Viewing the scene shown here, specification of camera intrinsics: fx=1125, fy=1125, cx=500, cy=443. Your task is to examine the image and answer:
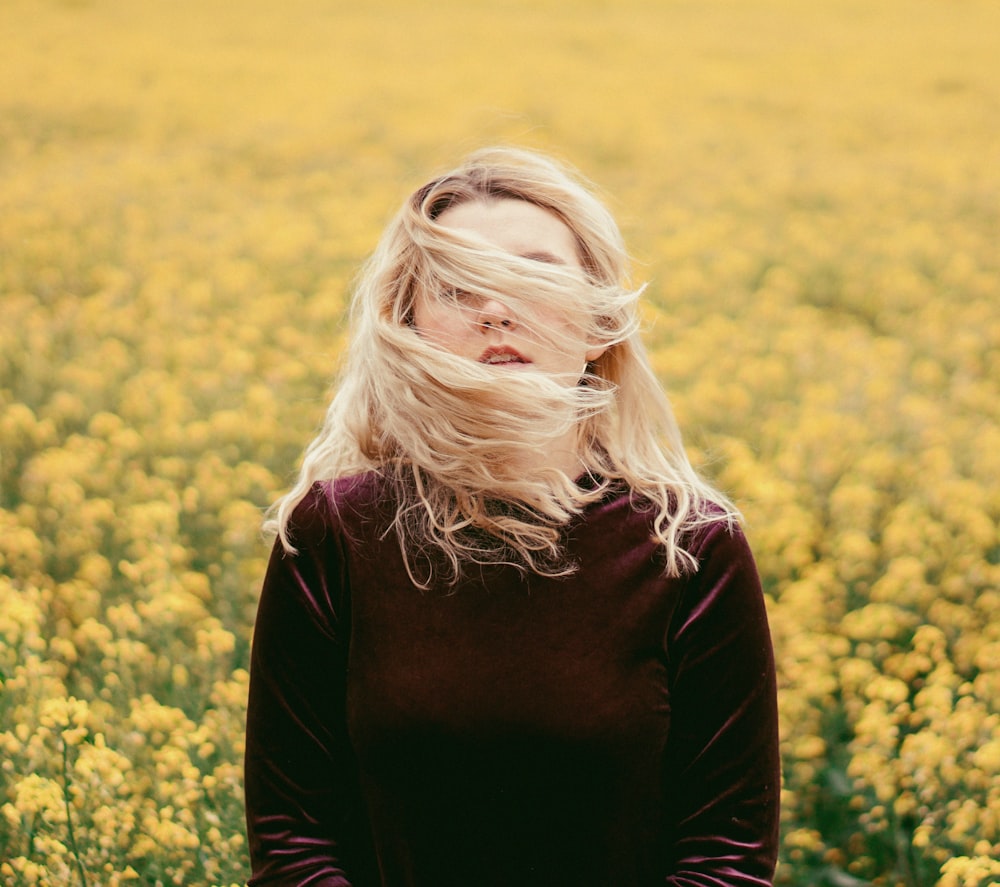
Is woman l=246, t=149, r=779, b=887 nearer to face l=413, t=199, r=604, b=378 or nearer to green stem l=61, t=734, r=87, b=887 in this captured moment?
face l=413, t=199, r=604, b=378

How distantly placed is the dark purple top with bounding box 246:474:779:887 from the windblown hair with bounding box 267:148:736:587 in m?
0.03

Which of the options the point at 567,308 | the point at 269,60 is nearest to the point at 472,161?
the point at 567,308

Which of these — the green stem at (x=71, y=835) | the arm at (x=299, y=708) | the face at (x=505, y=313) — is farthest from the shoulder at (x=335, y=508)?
the green stem at (x=71, y=835)

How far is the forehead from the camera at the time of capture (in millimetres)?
1226

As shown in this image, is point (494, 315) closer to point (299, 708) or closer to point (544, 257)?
point (544, 257)

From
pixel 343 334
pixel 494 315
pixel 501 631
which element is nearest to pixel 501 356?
pixel 494 315

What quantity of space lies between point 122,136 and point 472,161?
5381mm

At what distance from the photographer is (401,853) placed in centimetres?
119

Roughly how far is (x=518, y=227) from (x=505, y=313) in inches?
4.7

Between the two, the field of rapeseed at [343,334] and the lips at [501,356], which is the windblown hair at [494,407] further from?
the field of rapeseed at [343,334]

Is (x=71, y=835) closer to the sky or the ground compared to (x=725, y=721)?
closer to the ground

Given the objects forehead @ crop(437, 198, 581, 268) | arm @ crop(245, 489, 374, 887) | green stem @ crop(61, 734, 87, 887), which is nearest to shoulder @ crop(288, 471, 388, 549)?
arm @ crop(245, 489, 374, 887)

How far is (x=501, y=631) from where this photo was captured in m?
1.18

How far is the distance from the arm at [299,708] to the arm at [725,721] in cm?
37
